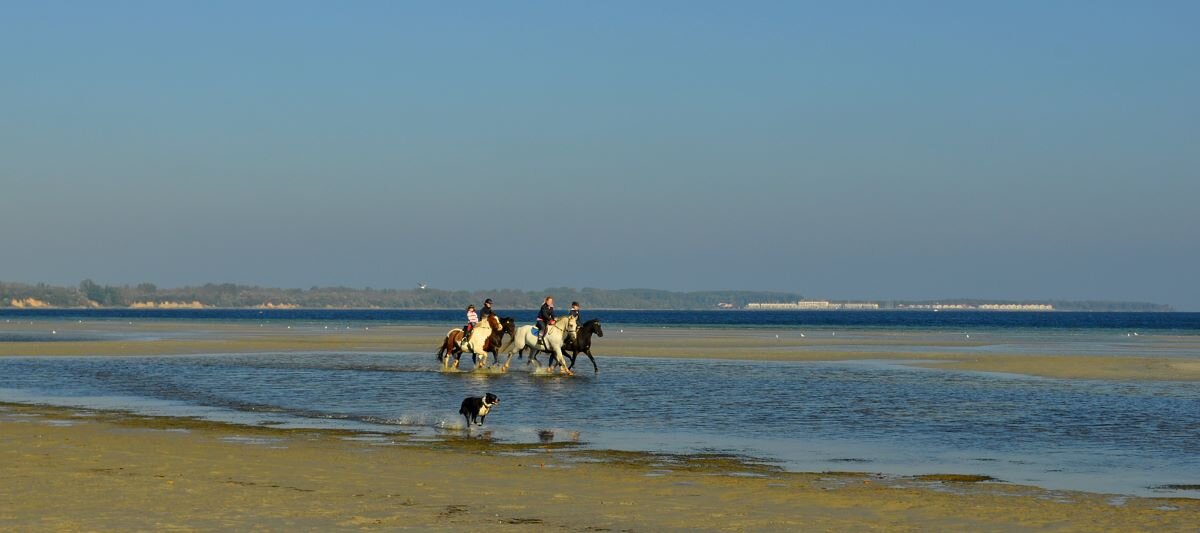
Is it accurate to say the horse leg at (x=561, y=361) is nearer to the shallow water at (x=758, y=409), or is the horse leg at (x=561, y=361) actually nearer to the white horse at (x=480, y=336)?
the shallow water at (x=758, y=409)

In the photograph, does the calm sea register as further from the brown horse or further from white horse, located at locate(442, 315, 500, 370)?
white horse, located at locate(442, 315, 500, 370)

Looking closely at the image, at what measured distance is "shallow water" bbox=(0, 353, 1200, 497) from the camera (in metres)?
15.4

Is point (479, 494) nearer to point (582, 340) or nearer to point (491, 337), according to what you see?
point (582, 340)

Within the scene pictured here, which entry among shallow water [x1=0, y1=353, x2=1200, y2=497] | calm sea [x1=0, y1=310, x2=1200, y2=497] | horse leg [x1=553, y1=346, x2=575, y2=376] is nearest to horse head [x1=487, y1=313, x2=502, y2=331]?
calm sea [x1=0, y1=310, x2=1200, y2=497]

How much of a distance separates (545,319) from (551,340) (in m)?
0.60

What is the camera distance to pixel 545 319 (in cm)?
3378

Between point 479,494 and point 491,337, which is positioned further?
point 491,337

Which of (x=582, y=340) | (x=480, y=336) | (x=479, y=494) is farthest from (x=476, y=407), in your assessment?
(x=480, y=336)

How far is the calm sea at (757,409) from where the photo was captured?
15.4m

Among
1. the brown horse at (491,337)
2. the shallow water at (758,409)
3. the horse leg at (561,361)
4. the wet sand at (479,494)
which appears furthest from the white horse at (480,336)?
the wet sand at (479,494)

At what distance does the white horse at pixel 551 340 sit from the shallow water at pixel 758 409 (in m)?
1.02

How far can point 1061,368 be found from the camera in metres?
37.8

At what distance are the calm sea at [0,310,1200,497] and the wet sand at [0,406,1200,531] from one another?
1373mm

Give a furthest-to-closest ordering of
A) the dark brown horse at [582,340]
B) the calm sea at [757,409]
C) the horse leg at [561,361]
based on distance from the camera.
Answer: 1. the dark brown horse at [582,340]
2. the horse leg at [561,361]
3. the calm sea at [757,409]
